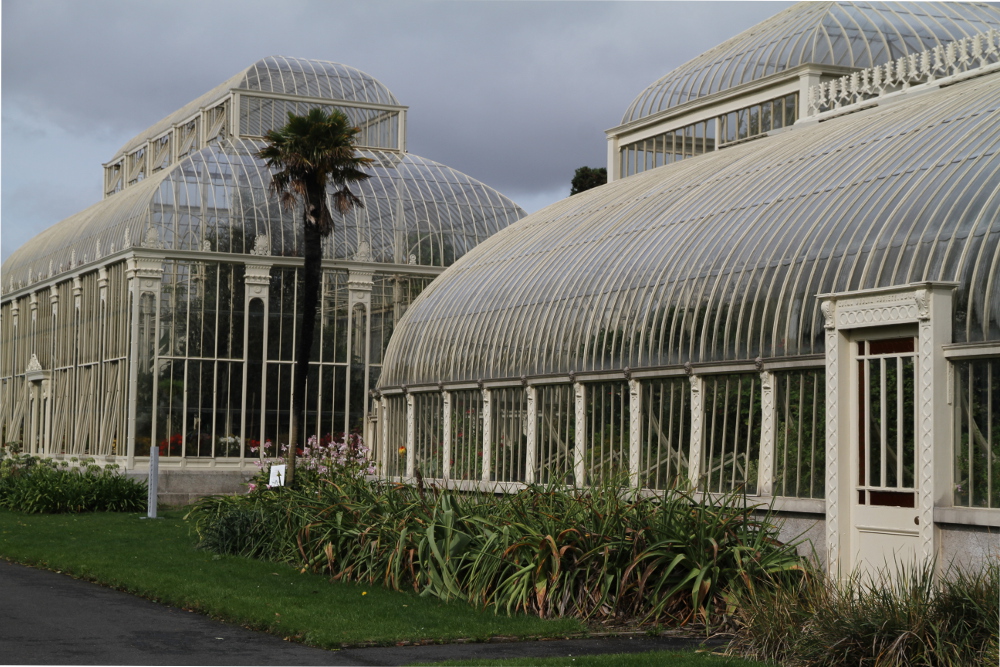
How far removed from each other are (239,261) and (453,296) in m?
11.7

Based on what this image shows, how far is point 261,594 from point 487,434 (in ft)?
25.7

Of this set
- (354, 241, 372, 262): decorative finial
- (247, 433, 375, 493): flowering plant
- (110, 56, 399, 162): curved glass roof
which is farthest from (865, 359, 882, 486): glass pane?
(110, 56, 399, 162): curved glass roof

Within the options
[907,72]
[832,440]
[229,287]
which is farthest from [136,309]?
[832,440]

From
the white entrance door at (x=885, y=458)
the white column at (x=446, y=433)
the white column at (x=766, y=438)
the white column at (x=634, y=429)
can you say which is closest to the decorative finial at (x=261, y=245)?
the white column at (x=446, y=433)

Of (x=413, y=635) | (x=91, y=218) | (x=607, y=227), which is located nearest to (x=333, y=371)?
(x=91, y=218)

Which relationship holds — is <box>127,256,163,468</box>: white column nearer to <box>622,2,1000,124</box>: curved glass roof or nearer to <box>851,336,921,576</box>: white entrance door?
<box>622,2,1000,124</box>: curved glass roof

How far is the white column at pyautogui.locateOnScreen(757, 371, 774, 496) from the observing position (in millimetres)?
16109

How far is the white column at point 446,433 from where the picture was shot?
24.5 metres

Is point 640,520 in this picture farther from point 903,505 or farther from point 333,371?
point 333,371

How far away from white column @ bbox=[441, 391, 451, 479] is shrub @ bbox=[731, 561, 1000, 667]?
12836 mm

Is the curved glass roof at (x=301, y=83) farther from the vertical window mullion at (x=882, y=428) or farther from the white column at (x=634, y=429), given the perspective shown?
the vertical window mullion at (x=882, y=428)

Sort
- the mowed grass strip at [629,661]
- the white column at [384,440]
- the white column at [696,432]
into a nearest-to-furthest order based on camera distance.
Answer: the mowed grass strip at [629,661] → the white column at [696,432] → the white column at [384,440]

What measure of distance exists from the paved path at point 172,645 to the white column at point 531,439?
7389mm

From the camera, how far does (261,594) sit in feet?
52.0
